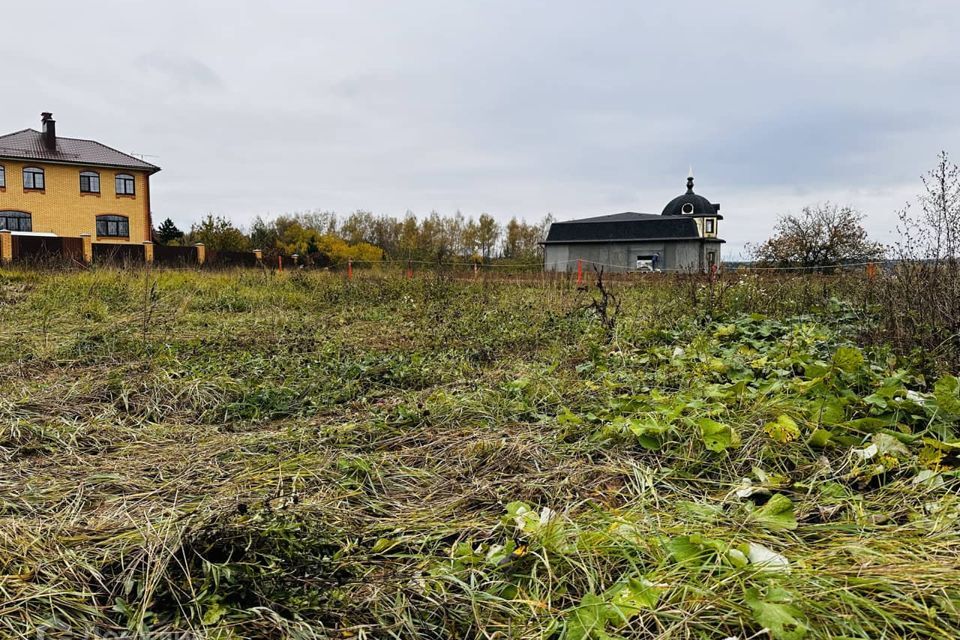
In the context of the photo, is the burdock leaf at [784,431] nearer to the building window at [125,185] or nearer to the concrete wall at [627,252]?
the concrete wall at [627,252]

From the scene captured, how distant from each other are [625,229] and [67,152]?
29.3 metres

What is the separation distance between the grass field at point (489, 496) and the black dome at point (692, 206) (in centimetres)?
→ 3831

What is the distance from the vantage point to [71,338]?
569 centimetres

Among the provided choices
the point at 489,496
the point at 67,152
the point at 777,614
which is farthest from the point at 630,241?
the point at 777,614

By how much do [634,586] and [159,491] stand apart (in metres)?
1.82

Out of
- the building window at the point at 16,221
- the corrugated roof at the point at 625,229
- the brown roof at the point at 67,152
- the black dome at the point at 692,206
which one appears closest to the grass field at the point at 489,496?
the corrugated roof at the point at 625,229

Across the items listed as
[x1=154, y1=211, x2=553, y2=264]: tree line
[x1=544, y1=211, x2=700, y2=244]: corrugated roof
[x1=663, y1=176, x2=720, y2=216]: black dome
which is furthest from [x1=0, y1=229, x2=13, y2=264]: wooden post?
[x1=663, y1=176, x2=720, y2=216]: black dome

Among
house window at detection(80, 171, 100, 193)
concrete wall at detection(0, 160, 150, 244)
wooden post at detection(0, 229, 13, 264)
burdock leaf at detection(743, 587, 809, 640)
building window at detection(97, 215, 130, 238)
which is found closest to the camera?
burdock leaf at detection(743, 587, 809, 640)

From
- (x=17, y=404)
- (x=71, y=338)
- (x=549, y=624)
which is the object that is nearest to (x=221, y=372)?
(x=17, y=404)

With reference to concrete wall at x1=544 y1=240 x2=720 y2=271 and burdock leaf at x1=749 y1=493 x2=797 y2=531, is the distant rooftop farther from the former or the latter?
burdock leaf at x1=749 y1=493 x2=797 y2=531

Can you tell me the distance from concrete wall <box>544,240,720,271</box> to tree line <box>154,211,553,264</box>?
1.55m

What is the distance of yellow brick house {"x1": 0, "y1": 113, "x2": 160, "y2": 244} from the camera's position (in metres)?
28.0

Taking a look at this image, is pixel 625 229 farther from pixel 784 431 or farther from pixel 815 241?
pixel 784 431

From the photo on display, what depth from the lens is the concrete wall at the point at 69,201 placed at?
2797 cm
